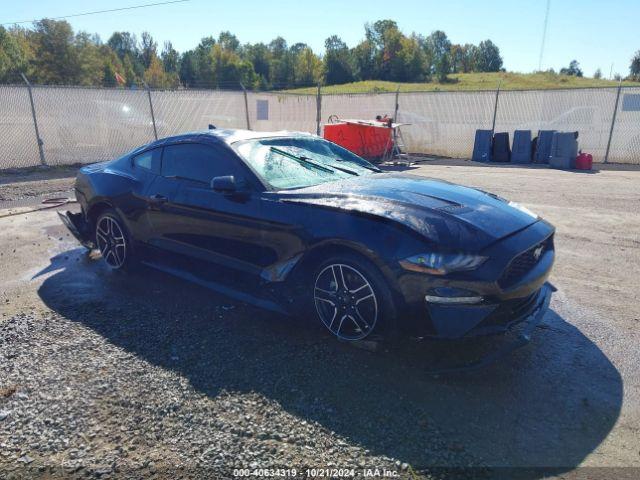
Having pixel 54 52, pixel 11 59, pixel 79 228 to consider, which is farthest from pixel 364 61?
pixel 79 228

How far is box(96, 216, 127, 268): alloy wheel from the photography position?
508cm

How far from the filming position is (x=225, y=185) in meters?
3.87

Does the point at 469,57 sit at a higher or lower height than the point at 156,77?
higher

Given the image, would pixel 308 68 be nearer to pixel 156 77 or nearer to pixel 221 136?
pixel 156 77

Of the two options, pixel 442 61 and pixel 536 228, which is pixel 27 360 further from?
pixel 442 61

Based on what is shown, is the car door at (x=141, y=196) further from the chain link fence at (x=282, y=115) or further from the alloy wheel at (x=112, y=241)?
the chain link fence at (x=282, y=115)

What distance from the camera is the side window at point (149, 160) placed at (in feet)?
15.9

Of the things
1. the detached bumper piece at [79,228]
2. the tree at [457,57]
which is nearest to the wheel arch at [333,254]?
the detached bumper piece at [79,228]

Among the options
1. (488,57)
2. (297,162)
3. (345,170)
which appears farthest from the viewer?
(488,57)

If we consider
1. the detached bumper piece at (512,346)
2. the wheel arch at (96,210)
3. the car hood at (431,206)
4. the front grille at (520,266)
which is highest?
the car hood at (431,206)

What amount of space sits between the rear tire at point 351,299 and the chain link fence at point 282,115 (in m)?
12.2

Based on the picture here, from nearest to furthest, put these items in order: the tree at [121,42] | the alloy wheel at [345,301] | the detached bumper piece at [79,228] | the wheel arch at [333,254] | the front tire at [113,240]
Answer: the wheel arch at [333,254], the alloy wheel at [345,301], the front tire at [113,240], the detached bumper piece at [79,228], the tree at [121,42]

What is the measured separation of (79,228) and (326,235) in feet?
12.1

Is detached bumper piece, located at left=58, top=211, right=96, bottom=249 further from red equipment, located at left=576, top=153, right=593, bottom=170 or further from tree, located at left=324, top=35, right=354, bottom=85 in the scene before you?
tree, located at left=324, top=35, right=354, bottom=85
